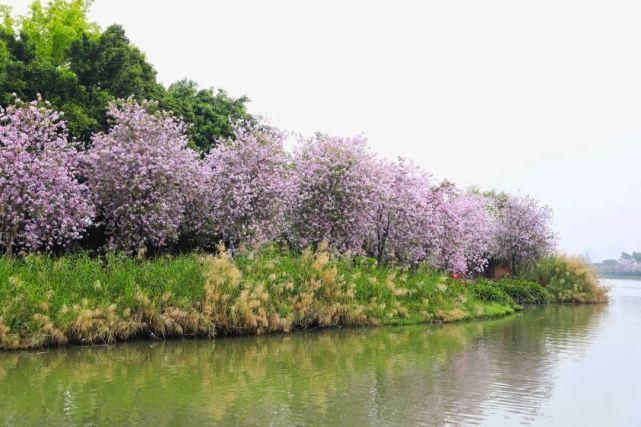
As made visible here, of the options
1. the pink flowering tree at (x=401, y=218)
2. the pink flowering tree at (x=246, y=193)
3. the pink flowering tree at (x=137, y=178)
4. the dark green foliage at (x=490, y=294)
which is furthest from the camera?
the dark green foliage at (x=490, y=294)

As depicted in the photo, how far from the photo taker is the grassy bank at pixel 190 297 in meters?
17.1

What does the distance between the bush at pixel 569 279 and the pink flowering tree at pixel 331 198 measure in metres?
22.3

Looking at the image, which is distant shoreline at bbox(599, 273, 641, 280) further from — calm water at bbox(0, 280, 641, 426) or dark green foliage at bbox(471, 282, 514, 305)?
calm water at bbox(0, 280, 641, 426)

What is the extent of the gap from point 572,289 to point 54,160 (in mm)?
36001

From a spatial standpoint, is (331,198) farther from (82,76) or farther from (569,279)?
(569,279)

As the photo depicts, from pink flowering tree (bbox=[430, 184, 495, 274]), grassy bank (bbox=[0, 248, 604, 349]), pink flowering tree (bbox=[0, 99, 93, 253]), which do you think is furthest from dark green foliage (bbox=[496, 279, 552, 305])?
pink flowering tree (bbox=[0, 99, 93, 253])

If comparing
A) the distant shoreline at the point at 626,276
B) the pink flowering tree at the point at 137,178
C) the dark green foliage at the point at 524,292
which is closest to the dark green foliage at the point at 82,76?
the pink flowering tree at the point at 137,178

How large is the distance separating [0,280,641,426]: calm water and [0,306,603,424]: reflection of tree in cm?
3

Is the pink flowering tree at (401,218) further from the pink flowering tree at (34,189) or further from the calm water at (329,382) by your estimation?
the pink flowering tree at (34,189)

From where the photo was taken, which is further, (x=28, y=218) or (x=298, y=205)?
(x=298, y=205)

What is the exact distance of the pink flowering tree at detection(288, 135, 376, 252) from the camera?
91.1ft

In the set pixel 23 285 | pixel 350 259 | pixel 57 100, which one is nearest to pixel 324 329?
pixel 350 259

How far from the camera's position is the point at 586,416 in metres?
→ 11.2

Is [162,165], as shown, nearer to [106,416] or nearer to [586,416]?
[106,416]
